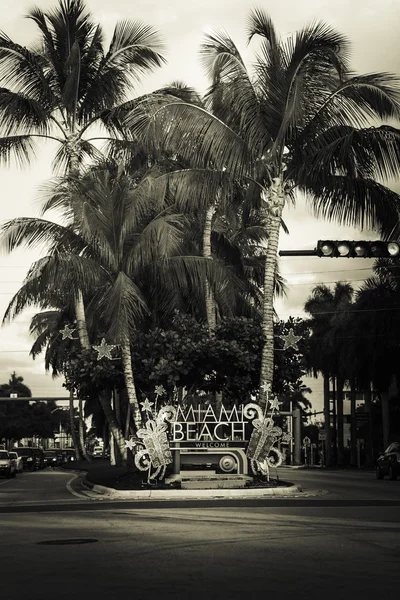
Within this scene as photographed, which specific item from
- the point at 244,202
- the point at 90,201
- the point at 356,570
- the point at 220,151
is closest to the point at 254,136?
the point at 220,151

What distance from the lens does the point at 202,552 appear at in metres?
12.2

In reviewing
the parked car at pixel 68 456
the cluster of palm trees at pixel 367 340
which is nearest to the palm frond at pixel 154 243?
the cluster of palm trees at pixel 367 340

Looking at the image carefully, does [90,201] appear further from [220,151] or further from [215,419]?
[215,419]

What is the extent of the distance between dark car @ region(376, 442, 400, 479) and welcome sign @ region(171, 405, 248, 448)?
12770 mm

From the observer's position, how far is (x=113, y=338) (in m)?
28.5

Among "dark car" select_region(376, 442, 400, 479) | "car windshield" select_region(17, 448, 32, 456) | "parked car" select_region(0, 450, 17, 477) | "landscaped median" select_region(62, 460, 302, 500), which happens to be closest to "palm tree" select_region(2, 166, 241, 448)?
"landscaped median" select_region(62, 460, 302, 500)

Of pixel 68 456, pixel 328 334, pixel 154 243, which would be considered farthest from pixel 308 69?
pixel 68 456

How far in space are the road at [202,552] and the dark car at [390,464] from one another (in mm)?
19766

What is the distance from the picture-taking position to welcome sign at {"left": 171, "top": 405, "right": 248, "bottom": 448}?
2792 cm

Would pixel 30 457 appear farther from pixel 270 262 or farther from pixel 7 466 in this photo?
pixel 270 262

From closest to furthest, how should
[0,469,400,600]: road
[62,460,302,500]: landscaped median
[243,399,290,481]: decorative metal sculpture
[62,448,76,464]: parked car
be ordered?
1. [0,469,400,600]: road
2. [62,460,302,500]: landscaped median
3. [243,399,290,481]: decorative metal sculpture
4. [62,448,76,464]: parked car

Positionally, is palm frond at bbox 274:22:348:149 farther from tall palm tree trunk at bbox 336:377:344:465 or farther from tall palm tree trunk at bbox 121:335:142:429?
tall palm tree trunk at bbox 336:377:344:465

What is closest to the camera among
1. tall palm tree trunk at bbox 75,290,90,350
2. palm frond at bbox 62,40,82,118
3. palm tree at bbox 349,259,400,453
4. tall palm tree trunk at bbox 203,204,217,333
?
palm frond at bbox 62,40,82,118

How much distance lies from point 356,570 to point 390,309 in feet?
162
